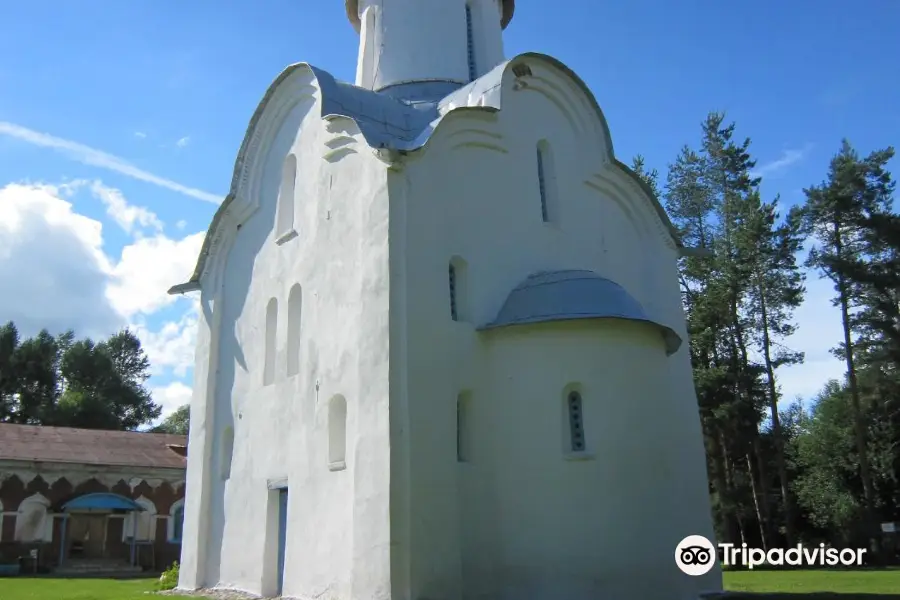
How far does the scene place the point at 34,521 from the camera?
73.9 ft

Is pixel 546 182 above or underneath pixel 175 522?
above

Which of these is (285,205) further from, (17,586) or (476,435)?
(17,586)

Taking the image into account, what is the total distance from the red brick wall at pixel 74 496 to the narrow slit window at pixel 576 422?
61.7ft

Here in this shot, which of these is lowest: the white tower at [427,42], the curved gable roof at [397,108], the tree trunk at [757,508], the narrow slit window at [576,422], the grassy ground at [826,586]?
the grassy ground at [826,586]

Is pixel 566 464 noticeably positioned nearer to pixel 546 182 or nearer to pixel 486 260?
pixel 486 260

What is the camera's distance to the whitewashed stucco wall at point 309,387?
9211 mm

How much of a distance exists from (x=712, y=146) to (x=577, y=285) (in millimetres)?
19518

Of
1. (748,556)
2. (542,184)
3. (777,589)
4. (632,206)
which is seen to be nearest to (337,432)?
(542,184)

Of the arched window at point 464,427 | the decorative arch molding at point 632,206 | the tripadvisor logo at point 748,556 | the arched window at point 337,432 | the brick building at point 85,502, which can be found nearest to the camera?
the arched window at point 464,427

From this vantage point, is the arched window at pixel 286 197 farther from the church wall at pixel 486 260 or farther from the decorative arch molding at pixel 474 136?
the church wall at pixel 486 260

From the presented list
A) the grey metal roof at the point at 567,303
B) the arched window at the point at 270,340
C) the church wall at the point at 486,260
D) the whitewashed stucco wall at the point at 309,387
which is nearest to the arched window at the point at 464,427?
the church wall at the point at 486,260

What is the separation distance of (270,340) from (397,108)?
4.32 metres

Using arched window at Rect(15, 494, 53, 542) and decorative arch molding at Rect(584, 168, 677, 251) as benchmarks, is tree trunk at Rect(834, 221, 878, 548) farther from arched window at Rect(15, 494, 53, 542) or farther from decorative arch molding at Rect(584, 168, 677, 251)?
arched window at Rect(15, 494, 53, 542)

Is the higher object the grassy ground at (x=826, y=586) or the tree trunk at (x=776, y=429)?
the tree trunk at (x=776, y=429)
